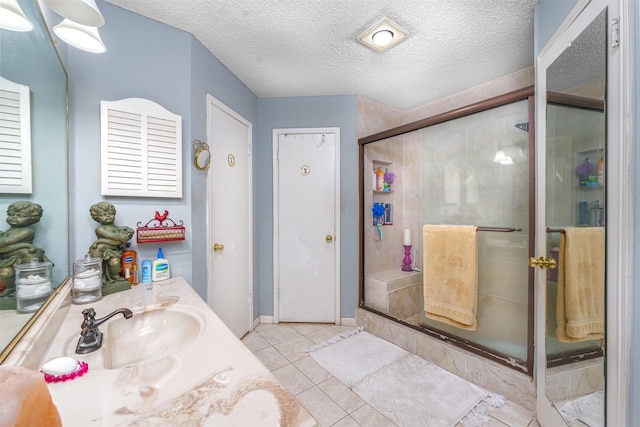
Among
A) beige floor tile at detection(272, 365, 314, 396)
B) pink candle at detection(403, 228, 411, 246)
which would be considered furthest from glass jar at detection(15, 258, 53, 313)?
pink candle at detection(403, 228, 411, 246)

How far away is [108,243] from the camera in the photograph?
4.39 feet

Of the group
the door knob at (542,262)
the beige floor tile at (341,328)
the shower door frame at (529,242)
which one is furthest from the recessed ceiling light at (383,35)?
the beige floor tile at (341,328)

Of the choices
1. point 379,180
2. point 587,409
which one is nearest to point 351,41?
point 379,180

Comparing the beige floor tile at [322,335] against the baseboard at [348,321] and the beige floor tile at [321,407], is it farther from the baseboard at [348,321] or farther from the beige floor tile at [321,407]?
the beige floor tile at [321,407]

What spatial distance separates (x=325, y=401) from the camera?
1.59m

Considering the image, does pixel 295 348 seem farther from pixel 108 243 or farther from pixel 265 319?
pixel 108 243

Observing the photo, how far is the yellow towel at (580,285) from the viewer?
96cm

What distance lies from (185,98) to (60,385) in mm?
1646

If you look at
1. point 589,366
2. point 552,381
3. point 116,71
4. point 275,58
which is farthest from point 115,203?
point 552,381

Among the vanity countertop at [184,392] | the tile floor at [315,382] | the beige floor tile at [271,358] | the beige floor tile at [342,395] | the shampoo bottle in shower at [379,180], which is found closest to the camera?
the vanity countertop at [184,392]

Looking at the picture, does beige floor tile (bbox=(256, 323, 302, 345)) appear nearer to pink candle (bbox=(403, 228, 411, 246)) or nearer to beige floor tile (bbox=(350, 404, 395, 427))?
beige floor tile (bbox=(350, 404, 395, 427))

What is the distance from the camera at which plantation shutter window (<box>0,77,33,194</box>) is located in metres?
0.70

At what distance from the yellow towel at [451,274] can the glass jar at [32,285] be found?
2.21 metres

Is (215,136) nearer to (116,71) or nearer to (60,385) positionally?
(116,71)
